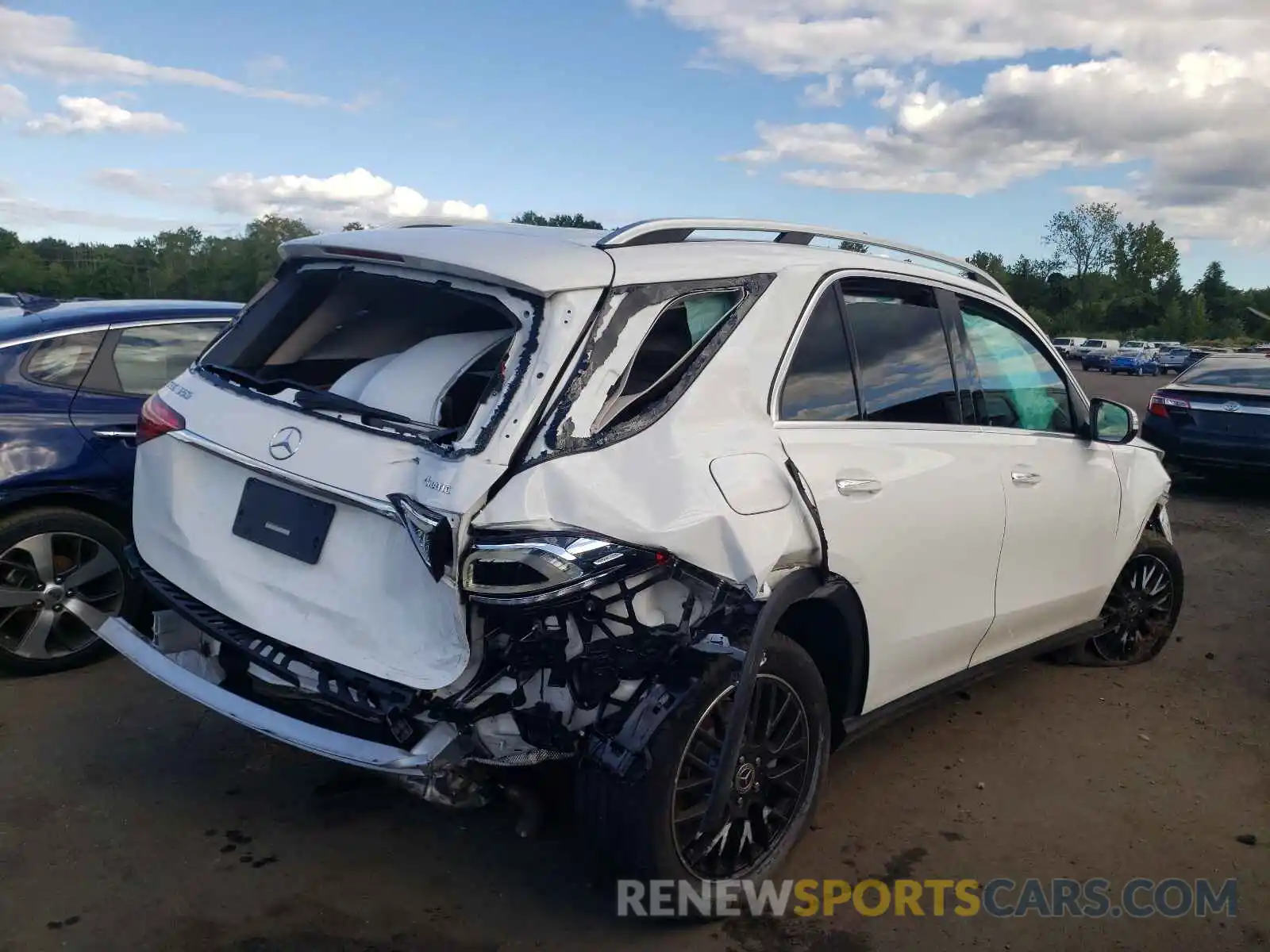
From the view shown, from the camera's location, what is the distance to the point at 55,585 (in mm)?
4523

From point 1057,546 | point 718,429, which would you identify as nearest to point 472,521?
point 718,429

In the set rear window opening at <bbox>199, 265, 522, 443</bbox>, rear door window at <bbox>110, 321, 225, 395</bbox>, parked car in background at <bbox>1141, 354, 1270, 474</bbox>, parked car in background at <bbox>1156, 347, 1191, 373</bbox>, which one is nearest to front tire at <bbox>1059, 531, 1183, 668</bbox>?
rear window opening at <bbox>199, 265, 522, 443</bbox>

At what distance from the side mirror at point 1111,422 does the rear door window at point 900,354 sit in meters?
1.03

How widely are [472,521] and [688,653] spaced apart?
670 mm

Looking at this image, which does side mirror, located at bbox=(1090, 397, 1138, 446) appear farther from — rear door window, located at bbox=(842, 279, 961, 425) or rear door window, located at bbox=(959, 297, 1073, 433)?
rear door window, located at bbox=(842, 279, 961, 425)

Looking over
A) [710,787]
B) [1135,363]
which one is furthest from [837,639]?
[1135,363]

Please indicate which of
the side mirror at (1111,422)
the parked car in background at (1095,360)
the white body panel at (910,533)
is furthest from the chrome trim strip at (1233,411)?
the parked car in background at (1095,360)

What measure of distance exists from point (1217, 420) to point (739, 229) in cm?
832

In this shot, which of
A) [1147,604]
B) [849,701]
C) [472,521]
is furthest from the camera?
[1147,604]

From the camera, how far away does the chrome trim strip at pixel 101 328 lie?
15.4 ft

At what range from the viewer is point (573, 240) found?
315 centimetres

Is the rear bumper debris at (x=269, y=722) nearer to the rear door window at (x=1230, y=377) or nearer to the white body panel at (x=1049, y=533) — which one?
the white body panel at (x=1049, y=533)

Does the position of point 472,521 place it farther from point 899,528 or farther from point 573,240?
point 899,528

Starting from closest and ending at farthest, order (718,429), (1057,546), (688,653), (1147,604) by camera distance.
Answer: (688,653), (718,429), (1057,546), (1147,604)
